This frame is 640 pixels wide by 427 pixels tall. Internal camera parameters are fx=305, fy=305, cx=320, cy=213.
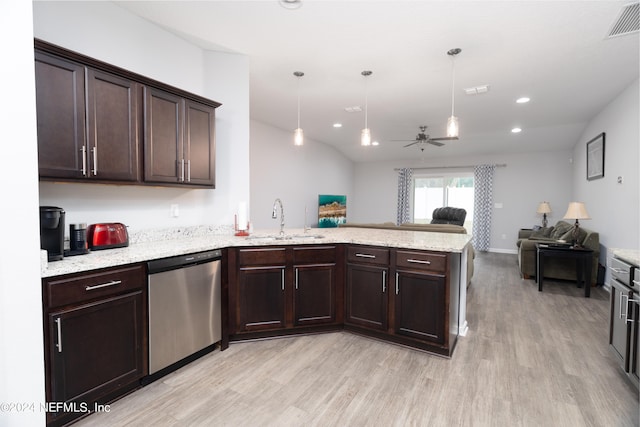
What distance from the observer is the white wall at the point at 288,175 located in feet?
18.9

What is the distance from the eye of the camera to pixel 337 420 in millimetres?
1751

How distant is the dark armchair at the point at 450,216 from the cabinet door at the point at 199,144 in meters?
6.43

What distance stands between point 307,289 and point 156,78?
7.67 ft

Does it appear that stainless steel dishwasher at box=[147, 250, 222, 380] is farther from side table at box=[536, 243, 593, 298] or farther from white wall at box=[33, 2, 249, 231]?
side table at box=[536, 243, 593, 298]

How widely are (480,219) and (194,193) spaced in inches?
295

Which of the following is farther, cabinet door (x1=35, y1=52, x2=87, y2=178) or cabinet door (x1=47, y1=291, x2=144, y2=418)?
cabinet door (x1=35, y1=52, x2=87, y2=178)

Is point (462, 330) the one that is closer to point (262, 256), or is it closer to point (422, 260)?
point (422, 260)

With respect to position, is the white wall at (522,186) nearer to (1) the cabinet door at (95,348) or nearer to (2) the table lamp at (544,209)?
(2) the table lamp at (544,209)

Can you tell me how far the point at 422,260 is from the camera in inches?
98.3

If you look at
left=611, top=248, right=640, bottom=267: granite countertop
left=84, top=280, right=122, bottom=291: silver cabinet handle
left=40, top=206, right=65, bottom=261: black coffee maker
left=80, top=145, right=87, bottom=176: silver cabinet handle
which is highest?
left=80, top=145, right=87, bottom=176: silver cabinet handle

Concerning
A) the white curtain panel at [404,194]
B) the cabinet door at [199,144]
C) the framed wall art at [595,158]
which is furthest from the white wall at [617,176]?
the cabinet door at [199,144]

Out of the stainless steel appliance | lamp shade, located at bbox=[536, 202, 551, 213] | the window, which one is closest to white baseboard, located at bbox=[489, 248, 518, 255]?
the window

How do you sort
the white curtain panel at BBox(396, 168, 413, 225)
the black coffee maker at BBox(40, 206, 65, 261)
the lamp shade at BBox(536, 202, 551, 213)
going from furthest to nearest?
1. the white curtain panel at BBox(396, 168, 413, 225)
2. the lamp shade at BBox(536, 202, 551, 213)
3. the black coffee maker at BBox(40, 206, 65, 261)

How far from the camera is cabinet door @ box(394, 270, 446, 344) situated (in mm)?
2441
